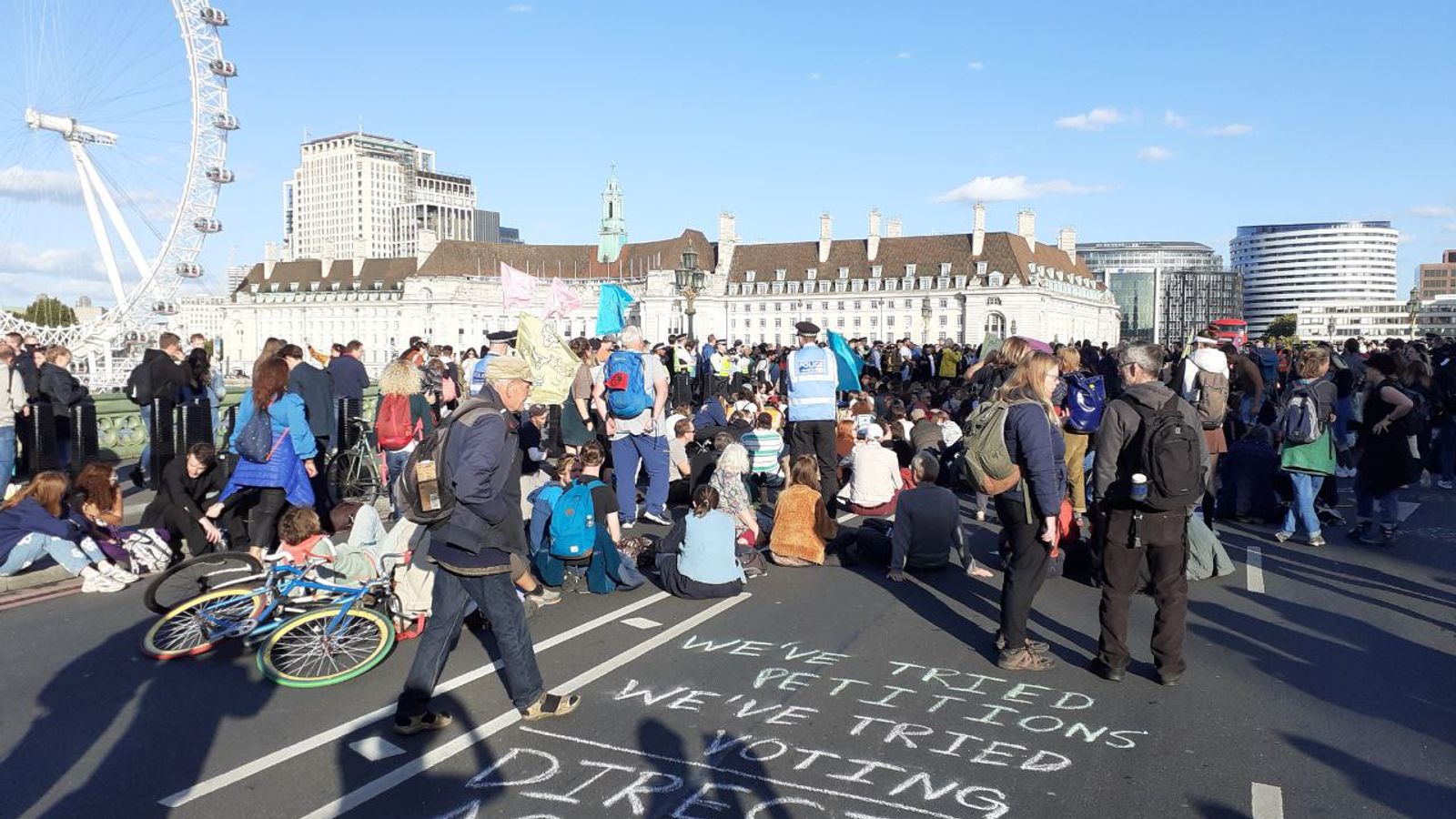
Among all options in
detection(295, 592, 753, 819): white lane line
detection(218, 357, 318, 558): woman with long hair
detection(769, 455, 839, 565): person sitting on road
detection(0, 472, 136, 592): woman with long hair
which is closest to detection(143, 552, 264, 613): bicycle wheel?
detection(218, 357, 318, 558): woman with long hair

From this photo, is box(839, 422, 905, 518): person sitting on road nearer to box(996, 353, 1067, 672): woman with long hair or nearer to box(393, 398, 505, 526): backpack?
box(996, 353, 1067, 672): woman with long hair

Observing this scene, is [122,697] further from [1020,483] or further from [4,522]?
[1020,483]

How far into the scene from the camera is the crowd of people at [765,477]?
18.7 feet

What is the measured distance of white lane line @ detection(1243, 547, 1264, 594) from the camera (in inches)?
348

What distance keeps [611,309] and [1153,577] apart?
14.5 meters

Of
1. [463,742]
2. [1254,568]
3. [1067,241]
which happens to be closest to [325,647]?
[463,742]

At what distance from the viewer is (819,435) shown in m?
10.8

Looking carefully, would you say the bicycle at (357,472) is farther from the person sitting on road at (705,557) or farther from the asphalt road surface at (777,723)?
the person sitting on road at (705,557)

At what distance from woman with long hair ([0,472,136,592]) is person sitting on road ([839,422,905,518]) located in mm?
6804

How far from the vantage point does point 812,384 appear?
10.6 m

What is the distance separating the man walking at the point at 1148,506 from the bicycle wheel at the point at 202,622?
5.37 m

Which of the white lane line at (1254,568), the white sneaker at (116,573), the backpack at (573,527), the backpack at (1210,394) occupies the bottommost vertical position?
the white lane line at (1254,568)

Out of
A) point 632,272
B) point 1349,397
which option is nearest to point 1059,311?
point 632,272

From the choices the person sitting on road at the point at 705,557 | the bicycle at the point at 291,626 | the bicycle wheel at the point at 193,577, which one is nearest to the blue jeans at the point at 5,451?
the bicycle wheel at the point at 193,577
